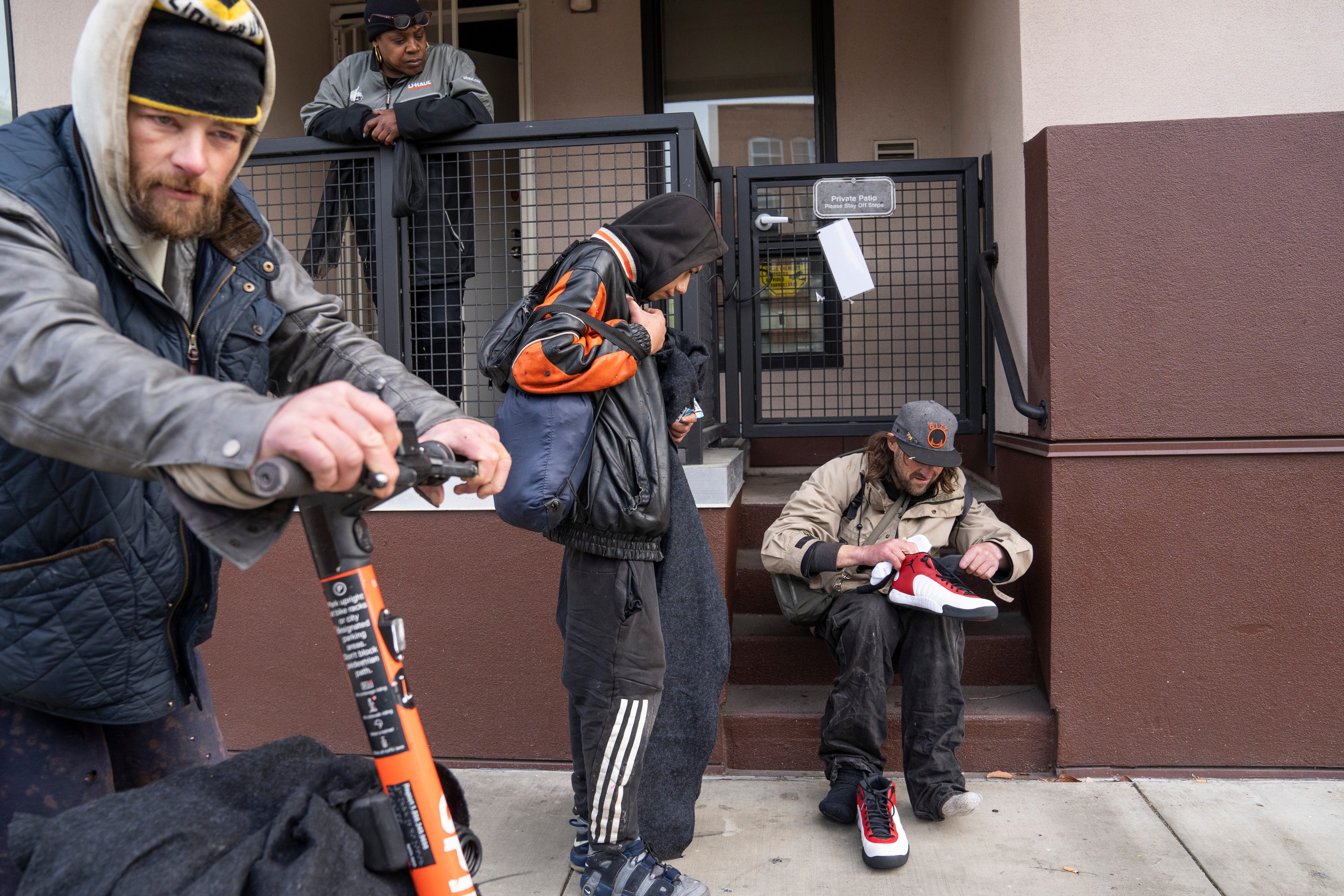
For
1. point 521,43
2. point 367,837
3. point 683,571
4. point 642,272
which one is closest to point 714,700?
point 683,571

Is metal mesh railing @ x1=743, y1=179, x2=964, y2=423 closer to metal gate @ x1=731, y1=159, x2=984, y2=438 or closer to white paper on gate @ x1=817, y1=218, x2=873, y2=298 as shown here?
metal gate @ x1=731, y1=159, x2=984, y2=438

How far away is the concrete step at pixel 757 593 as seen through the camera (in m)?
4.12

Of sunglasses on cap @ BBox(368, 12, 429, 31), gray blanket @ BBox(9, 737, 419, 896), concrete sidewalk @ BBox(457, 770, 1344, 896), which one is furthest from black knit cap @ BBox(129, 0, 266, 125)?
sunglasses on cap @ BBox(368, 12, 429, 31)

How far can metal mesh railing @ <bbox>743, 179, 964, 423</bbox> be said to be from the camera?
15.3 ft

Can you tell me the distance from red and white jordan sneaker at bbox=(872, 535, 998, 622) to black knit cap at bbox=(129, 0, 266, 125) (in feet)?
8.33

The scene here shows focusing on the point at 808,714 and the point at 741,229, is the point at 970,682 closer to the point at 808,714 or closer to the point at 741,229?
the point at 808,714

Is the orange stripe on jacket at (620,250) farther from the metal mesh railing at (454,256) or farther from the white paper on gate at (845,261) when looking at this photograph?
the white paper on gate at (845,261)

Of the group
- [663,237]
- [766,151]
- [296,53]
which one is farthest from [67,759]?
[296,53]

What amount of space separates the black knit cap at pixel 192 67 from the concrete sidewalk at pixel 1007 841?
243 centimetres

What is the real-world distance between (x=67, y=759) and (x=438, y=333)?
2.89 metres

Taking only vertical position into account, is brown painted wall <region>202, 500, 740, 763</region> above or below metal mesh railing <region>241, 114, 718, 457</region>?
below

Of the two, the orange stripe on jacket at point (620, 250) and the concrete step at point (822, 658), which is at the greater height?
the orange stripe on jacket at point (620, 250)

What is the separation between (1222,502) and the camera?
3.50 meters

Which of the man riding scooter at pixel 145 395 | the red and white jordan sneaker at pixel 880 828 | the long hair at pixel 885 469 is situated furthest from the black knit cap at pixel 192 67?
the long hair at pixel 885 469
